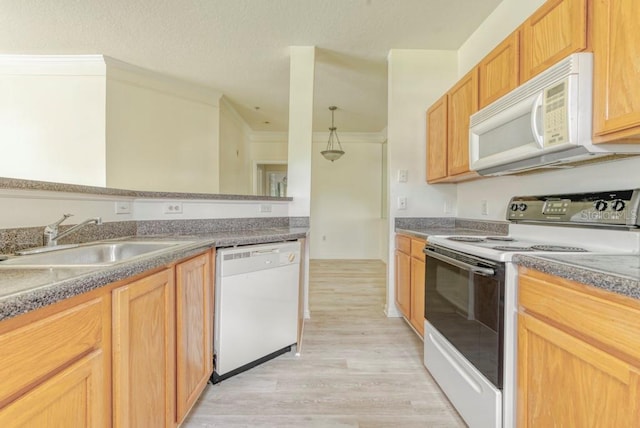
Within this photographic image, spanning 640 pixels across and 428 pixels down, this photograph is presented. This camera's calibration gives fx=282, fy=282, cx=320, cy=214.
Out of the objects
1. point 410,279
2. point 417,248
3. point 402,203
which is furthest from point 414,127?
point 410,279

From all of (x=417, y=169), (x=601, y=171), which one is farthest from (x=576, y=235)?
(x=417, y=169)

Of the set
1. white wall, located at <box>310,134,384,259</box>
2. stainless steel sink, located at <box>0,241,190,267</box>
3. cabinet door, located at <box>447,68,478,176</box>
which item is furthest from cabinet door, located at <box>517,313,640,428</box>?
white wall, located at <box>310,134,384,259</box>

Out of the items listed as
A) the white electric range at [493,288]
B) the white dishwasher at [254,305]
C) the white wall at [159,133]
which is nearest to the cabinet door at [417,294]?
the white electric range at [493,288]

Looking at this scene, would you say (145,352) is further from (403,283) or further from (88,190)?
(403,283)

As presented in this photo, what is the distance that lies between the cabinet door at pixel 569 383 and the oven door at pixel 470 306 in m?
0.10

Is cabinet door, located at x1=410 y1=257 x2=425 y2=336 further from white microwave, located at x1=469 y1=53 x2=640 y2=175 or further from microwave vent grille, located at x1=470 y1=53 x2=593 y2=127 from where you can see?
microwave vent grille, located at x1=470 y1=53 x2=593 y2=127

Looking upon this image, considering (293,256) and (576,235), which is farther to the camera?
(293,256)

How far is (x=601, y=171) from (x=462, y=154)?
31.9 inches

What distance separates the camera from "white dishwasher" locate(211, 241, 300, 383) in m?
1.58

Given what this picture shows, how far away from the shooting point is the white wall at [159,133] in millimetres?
3127

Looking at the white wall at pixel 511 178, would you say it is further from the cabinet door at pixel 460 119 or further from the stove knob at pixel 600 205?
the cabinet door at pixel 460 119

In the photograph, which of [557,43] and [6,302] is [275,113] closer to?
[557,43]

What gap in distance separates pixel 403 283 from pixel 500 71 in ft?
5.36

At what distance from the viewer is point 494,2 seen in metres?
2.11
